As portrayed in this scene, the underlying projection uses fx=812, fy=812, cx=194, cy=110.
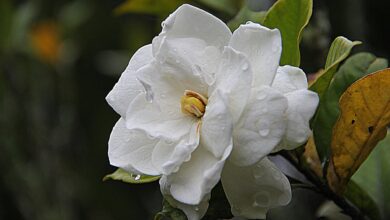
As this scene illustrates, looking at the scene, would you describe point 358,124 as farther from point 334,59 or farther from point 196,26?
point 196,26

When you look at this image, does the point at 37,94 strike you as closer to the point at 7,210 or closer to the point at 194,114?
the point at 7,210

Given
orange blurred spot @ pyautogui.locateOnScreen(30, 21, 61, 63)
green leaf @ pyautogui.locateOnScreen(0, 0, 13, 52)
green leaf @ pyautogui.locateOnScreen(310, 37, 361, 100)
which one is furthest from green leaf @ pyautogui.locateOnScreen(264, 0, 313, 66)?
orange blurred spot @ pyautogui.locateOnScreen(30, 21, 61, 63)

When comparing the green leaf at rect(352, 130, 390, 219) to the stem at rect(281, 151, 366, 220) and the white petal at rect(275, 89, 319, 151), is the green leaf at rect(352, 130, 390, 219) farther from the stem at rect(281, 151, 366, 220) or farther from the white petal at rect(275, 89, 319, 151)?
the white petal at rect(275, 89, 319, 151)

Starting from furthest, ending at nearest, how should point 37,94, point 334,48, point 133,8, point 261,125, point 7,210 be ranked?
point 7,210
point 37,94
point 133,8
point 334,48
point 261,125

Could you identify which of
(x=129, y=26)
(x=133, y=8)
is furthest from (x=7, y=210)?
(x=133, y=8)

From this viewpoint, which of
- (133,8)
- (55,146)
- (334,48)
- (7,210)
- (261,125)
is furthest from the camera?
(7,210)

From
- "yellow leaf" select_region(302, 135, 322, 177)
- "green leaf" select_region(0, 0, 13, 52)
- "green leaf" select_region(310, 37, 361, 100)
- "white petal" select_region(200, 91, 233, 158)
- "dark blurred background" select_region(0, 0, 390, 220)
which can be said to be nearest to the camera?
"white petal" select_region(200, 91, 233, 158)
